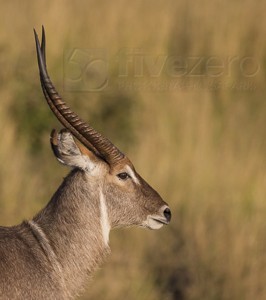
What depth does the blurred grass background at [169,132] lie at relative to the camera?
932 cm

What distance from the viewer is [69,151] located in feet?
22.4

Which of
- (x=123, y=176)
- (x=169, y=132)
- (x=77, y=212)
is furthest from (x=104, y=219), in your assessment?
(x=169, y=132)

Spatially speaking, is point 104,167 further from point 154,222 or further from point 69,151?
point 154,222

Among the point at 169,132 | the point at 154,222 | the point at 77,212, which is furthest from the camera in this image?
the point at 169,132

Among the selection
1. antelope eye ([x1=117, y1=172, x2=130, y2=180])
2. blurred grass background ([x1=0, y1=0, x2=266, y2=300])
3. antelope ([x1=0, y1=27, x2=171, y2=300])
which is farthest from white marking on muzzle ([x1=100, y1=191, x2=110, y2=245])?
blurred grass background ([x1=0, y1=0, x2=266, y2=300])

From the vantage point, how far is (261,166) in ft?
37.7

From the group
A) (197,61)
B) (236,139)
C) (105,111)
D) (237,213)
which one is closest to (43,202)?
(237,213)

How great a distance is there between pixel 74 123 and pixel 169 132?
5783mm

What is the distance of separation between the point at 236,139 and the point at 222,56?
2264mm

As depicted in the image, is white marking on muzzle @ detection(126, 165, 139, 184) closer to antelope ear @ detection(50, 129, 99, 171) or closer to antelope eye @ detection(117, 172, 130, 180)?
antelope eye @ detection(117, 172, 130, 180)

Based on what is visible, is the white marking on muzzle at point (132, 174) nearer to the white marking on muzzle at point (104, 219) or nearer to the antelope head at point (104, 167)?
the antelope head at point (104, 167)

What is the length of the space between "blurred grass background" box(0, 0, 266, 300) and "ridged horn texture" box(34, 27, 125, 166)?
2.11 m

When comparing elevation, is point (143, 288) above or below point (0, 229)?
below

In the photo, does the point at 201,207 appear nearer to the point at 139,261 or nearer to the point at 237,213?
the point at 237,213
